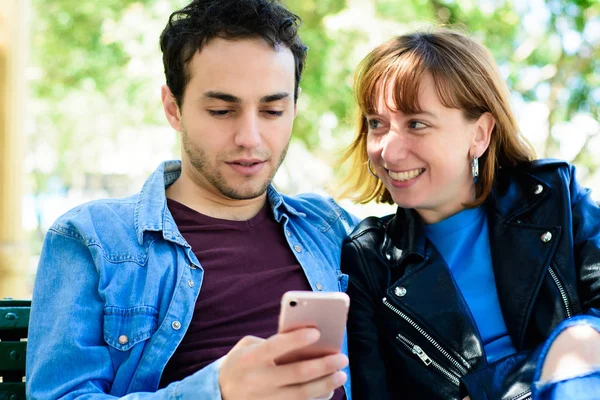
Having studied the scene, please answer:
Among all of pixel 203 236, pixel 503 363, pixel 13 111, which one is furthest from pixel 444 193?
pixel 13 111

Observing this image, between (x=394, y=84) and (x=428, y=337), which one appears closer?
(x=428, y=337)

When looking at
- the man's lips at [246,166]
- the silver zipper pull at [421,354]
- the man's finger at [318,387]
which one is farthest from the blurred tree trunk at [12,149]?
the man's finger at [318,387]

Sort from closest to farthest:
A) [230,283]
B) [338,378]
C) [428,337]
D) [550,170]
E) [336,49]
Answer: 1. [338,378]
2. [230,283]
3. [428,337]
4. [550,170]
5. [336,49]

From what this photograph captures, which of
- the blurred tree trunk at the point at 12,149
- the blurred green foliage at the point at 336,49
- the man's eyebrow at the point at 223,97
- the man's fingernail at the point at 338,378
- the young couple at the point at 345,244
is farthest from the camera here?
the blurred green foliage at the point at 336,49

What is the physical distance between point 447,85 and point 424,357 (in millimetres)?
1001

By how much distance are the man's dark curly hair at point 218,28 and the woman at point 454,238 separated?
0.43 m

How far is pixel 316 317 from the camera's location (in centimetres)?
179

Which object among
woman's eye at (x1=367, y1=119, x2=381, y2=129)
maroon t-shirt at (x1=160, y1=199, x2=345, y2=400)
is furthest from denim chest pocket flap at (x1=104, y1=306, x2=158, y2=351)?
woman's eye at (x1=367, y1=119, x2=381, y2=129)

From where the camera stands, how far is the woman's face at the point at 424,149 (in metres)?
2.98

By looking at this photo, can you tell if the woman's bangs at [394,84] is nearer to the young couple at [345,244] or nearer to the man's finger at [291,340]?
the young couple at [345,244]

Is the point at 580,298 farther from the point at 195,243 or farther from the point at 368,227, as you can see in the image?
the point at 195,243

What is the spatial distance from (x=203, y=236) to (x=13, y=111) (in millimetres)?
2785

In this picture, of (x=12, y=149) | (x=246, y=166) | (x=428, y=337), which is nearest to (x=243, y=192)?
(x=246, y=166)

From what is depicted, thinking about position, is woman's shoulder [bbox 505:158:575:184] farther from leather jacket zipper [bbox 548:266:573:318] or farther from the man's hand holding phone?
the man's hand holding phone
